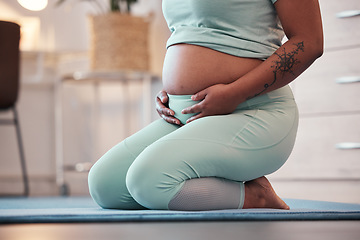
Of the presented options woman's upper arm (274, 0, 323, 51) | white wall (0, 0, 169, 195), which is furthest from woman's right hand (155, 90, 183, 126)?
white wall (0, 0, 169, 195)

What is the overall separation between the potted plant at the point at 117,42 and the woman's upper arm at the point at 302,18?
161cm

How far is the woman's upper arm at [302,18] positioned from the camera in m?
1.15

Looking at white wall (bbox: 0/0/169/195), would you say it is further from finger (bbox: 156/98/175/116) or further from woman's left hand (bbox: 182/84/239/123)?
woman's left hand (bbox: 182/84/239/123)

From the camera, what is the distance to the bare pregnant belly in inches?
47.2

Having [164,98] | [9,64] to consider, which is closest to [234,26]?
[164,98]

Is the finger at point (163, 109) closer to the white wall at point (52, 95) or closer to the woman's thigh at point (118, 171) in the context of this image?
the woman's thigh at point (118, 171)

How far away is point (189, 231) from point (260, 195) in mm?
429

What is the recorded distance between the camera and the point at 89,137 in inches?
121

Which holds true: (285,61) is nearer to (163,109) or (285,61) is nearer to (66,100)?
(163,109)

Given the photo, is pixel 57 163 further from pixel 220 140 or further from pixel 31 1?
pixel 220 140

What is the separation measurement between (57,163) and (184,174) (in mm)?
1975

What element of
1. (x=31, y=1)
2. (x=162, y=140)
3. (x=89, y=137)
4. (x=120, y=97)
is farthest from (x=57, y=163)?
(x=162, y=140)

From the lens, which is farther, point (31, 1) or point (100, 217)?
point (31, 1)

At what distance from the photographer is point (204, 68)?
3.96 feet
